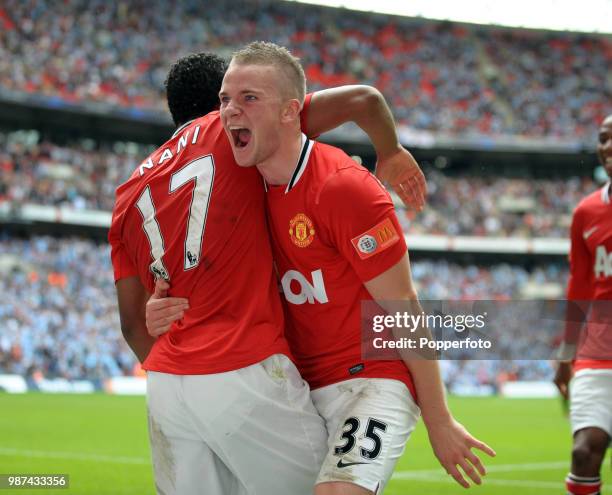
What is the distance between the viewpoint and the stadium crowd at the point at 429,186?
2995cm

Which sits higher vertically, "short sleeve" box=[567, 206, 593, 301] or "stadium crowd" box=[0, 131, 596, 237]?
"short sleeve" box=[567, 206, 593, 301]

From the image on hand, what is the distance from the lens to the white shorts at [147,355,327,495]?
3.22m

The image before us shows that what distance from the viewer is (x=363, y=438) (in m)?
3.21


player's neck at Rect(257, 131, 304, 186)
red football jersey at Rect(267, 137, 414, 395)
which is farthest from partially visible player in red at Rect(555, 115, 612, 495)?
player's neck at Rect(257, 131, 304, 186)

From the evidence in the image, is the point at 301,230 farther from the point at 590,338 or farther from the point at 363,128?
the point at 590,338

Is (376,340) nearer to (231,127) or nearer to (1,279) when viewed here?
(231,127)

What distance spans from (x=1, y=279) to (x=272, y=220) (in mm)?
24085

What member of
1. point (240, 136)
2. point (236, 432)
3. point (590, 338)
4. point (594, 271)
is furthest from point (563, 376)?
point (240, 136)

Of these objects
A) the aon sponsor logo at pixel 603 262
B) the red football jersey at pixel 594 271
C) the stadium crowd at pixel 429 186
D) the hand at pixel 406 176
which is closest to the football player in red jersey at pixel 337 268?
the hand at pixel 406 176

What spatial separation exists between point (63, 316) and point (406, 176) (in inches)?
908

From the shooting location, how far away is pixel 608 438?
5594 millimetres

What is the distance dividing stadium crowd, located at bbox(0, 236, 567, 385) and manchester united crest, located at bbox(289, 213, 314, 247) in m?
18.0

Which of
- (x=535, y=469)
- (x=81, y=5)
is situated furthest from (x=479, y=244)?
(x=535, y=469)

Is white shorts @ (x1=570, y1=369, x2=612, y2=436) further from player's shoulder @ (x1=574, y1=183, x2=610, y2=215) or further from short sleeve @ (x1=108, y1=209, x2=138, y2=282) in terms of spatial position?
short sleeve @ (x1=108, y1=209, x2=138, y2=282)
